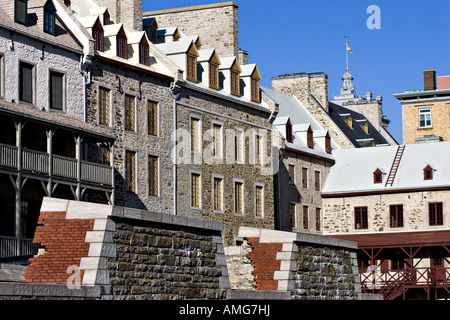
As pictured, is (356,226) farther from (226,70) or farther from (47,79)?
(47,79)

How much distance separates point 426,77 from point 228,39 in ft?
93.8

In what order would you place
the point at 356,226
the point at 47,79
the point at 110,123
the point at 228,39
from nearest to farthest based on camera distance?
the point at 47,79 < the point at 110,123 < the point at 228,39 < the point at 356,226

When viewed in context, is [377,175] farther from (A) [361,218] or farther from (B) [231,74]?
(B) [231,74]

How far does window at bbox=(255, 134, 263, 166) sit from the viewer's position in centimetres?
4528

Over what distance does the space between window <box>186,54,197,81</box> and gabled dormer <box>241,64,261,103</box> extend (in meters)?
4.67

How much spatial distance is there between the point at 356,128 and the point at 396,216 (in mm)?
14022

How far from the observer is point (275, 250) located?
86.6 feet

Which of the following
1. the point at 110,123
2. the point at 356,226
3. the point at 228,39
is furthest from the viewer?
the point at 356,226

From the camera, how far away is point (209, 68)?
138ft

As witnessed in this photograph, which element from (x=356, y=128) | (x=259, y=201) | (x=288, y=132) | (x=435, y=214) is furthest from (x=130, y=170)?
(x=356, y=128)

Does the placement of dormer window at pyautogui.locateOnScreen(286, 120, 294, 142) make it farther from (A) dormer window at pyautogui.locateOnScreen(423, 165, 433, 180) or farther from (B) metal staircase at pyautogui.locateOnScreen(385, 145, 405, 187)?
(A) dormer window at pyautogui.locateOnScreen(423, 165, 433, 180)

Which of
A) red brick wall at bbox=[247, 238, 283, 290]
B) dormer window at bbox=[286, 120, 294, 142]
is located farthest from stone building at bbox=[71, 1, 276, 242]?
red brick wall at bbox=[247, 238, 283, 290]
